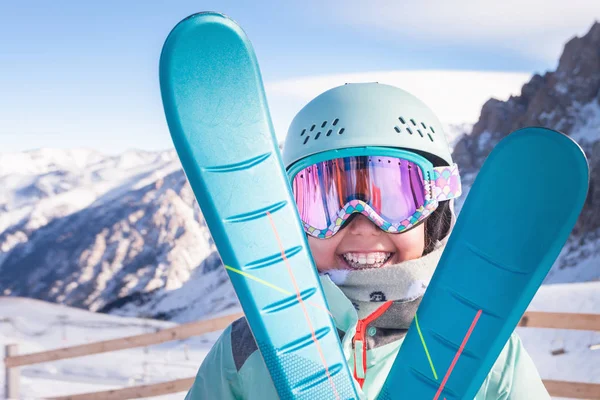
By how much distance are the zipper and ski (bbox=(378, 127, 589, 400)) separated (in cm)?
16

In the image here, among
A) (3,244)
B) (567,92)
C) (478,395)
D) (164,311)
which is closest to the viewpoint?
(478,395)

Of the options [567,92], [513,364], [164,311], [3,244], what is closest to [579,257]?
[567,92]

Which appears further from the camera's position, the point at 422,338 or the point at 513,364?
the point at 513,364

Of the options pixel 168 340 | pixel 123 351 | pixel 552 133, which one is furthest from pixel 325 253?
pixel 123 351

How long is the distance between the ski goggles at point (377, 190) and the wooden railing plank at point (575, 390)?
350cm

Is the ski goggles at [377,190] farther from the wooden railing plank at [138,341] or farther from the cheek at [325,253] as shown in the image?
the wooden railing plank at [138,341]

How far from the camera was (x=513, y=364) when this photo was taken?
138 cm

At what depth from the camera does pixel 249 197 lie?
1143 millimetres

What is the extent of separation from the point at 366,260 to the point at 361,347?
233mm

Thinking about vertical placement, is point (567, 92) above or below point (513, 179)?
above

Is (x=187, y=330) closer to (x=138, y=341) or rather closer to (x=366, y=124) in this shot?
(x=138, y=341)

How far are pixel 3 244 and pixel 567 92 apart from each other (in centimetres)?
11637

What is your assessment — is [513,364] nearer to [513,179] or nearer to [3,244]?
[513,179]

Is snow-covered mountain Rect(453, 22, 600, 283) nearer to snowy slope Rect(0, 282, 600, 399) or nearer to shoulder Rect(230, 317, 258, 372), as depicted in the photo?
snowy slope Rect(0, 282, 600, 399)
